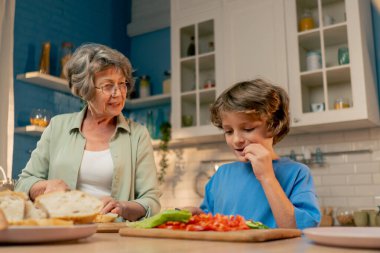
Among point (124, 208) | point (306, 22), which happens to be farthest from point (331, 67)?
point (124, 208)

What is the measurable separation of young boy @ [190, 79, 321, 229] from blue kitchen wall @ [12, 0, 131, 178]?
2.53 m

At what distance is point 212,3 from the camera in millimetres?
3814

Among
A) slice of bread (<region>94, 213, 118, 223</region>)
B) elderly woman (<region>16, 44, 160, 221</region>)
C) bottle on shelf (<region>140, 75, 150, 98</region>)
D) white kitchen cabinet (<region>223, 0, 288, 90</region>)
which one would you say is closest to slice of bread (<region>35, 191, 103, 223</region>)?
slice of bread (<region>94, 213, 118, 223</region>)

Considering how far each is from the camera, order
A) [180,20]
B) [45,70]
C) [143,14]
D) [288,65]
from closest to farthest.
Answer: [288,65], [45,70], [180,20], [143,14]

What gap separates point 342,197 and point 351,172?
20 cm

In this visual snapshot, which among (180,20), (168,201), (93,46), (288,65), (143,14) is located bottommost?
(168,201)

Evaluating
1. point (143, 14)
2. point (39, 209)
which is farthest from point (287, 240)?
point (143, 14)

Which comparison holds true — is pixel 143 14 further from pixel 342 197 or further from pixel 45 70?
pixel 342 197

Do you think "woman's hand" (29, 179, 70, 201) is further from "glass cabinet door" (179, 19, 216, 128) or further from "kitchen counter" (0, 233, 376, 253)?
"glass cabinet door" (179, 19, 216, 128)

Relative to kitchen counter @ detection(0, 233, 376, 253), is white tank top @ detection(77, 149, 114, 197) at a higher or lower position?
higher

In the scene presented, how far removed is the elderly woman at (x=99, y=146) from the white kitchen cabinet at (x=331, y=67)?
5.20ft

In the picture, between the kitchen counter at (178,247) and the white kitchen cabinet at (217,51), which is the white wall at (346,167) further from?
the kitchen counter at (178,247)

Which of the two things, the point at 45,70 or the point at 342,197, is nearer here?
the point at 342,197

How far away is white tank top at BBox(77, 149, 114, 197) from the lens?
1.88 m
